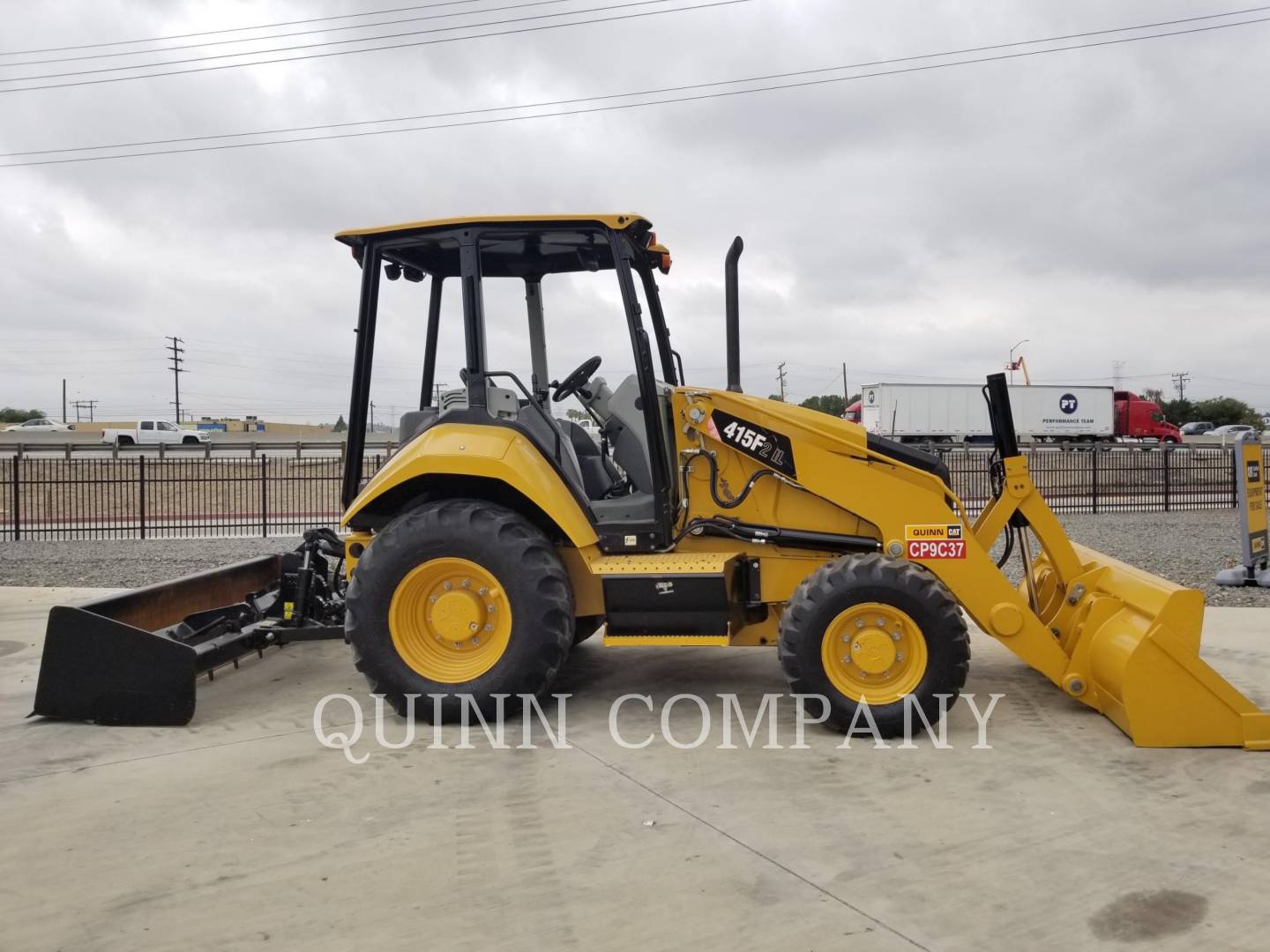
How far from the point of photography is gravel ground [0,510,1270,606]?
9.56 metres

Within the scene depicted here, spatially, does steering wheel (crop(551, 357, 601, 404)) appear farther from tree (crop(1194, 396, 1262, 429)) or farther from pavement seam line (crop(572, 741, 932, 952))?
tree (crop(1194, 396, 1262, 429))

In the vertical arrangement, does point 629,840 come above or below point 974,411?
below

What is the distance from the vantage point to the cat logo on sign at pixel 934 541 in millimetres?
4738

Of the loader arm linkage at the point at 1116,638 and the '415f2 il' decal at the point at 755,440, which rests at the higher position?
the '415f2 il' decal at the point at 755,440

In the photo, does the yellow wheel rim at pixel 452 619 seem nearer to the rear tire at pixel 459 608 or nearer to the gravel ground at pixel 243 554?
the rear tire at pixel 459 608

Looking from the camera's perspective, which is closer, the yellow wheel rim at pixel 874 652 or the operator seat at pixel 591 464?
the yellow wheel rim at pixel 874 652

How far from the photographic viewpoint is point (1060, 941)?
272 centimetres

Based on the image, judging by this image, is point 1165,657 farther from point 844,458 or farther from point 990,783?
point 844,458

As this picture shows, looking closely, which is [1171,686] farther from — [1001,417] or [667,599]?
[667,599]

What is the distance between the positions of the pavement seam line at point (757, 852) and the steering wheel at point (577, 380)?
1.99 m

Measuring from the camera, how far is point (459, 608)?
4.79 m

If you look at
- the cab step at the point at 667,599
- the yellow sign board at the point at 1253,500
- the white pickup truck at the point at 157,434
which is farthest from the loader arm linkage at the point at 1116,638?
the white pickup truck at the point at 157,434

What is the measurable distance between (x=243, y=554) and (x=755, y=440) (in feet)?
27.2

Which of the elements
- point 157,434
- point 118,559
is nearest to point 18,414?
point 157,434
